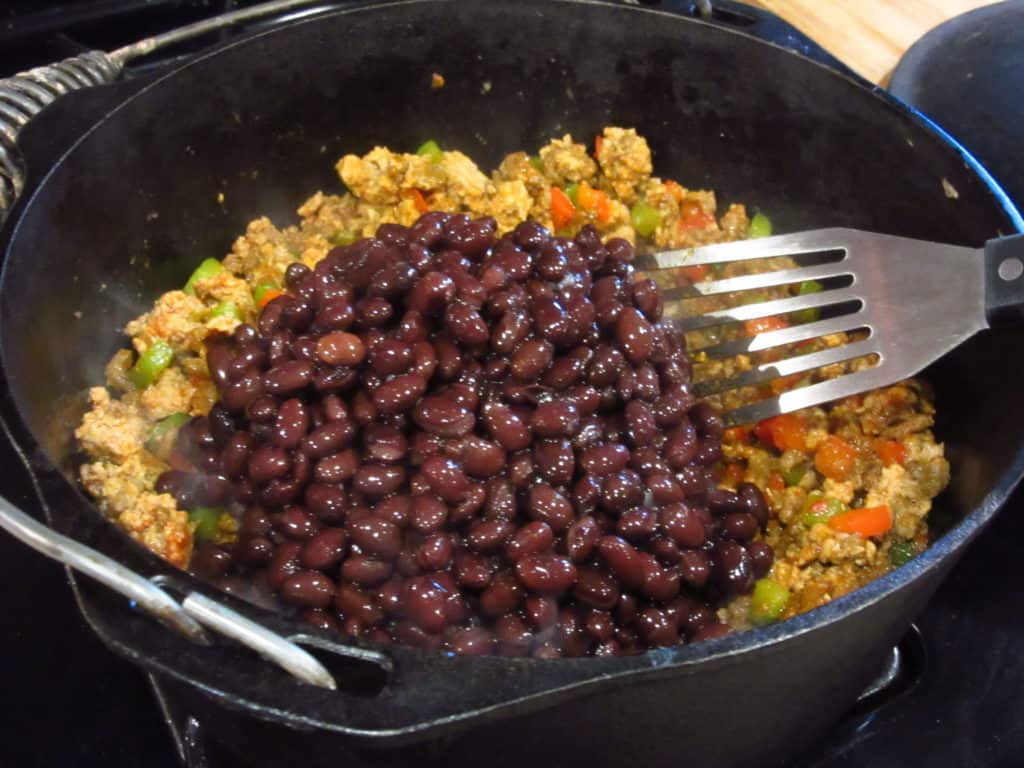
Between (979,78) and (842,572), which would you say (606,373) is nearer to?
(842,572)

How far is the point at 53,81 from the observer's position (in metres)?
2.19

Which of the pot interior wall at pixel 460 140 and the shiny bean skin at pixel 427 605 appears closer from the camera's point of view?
the shiny bean skin at pixel 427 605

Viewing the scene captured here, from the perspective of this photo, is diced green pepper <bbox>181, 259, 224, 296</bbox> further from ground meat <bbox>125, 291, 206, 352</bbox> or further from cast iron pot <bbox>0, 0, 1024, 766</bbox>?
ground meat <bbox>125, 291, 206, 352</bbox>

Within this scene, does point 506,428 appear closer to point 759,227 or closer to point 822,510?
point 822,510

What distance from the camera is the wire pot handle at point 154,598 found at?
3.59ft

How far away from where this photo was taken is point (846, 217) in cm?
246

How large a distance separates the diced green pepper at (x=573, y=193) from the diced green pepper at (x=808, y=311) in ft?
2.16

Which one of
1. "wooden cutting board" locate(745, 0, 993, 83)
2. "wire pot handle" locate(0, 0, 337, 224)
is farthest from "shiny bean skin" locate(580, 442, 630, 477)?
"wooden cutting board" locate(745, 0, 993, 83)

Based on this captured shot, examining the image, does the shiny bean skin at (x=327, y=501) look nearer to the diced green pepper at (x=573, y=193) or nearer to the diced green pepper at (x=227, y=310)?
the diced green pepper at (x=227, y=310)

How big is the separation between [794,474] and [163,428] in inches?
57.7

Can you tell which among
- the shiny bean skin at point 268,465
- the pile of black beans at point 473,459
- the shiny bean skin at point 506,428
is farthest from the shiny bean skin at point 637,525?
the shiny bean skin at point 268,465

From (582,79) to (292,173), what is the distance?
86 centimetres

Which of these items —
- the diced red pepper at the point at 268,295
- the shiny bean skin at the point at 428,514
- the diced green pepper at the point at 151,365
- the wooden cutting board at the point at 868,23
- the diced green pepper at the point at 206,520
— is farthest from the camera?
the wooden cutting board at the point at 868,23

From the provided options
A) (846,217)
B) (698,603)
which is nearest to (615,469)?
(698,603)
